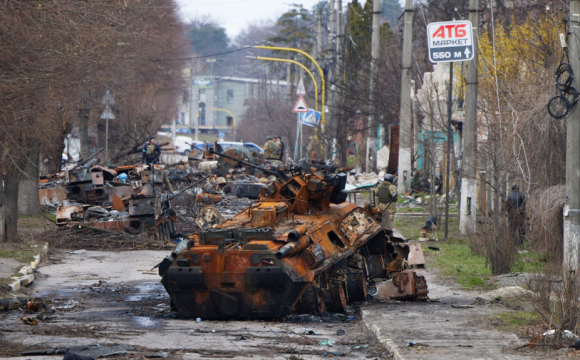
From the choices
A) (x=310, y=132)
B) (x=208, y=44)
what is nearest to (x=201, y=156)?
(x=310, y=132)

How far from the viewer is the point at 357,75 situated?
129 ft

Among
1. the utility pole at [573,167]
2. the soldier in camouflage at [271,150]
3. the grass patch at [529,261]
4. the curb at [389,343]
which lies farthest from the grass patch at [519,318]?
the soldier in camouflage at [271,150]

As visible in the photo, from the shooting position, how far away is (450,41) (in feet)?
62.8

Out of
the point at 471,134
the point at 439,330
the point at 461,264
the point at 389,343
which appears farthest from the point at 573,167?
the point at 471,134

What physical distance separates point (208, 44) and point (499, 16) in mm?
104273

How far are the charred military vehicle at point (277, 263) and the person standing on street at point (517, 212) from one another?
4.31m

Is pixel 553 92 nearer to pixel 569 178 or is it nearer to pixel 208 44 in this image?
pixel 569 178

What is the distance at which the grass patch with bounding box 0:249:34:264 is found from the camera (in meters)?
16.7

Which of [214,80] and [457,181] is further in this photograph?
[214,80]

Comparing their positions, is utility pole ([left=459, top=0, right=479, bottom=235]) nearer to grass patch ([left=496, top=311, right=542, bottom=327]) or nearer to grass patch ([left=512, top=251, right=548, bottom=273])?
grass patch ([left=512, top=251, right=548, bottom=273])

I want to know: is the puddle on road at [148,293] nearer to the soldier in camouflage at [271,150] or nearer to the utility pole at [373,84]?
the utility pole at [373,84]

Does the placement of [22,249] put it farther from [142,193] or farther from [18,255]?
[142,193]

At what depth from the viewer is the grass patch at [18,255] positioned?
16.7 meters

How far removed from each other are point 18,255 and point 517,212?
1071 cm
